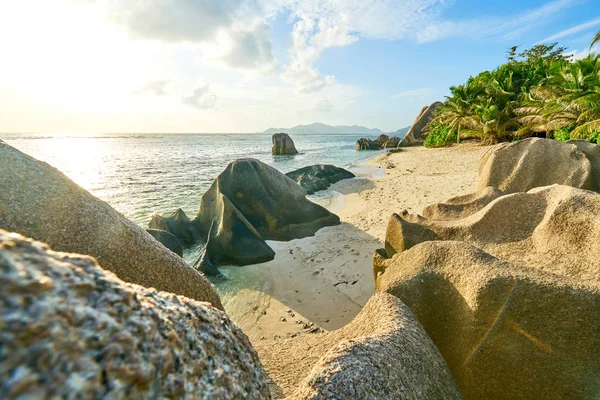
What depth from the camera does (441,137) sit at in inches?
1480

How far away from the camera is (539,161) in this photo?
6121mm

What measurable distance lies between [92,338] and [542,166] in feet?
24.8

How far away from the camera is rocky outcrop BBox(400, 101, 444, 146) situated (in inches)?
1934

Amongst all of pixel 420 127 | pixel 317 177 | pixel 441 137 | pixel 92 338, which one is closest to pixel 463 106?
pixel 441 137

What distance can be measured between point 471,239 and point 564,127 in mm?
22518

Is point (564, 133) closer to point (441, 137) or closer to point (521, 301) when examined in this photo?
point (441, 137)

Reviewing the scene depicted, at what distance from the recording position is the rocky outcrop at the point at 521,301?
244 centimetres

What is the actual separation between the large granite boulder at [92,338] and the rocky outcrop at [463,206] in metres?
4.78

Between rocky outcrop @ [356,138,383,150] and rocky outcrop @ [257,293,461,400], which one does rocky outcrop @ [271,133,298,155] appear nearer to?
rocky outcrop @ [356,138,383,150]

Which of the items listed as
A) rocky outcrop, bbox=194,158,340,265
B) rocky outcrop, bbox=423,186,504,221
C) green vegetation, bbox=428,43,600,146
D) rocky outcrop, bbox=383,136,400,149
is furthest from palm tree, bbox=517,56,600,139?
rocky outcrop, bbox=383,136,400,149

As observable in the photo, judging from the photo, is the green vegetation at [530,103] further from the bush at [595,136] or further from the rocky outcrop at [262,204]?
the rocky outcrop at [262,204]

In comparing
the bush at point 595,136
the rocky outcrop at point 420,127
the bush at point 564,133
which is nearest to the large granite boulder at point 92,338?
the bush at point 595,136

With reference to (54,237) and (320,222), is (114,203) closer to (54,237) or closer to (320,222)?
(320,222)

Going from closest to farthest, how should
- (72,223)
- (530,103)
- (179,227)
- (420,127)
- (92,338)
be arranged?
(92,338) < (72,223) < (179,227) < (530,103) < (420,127)
